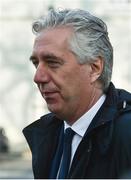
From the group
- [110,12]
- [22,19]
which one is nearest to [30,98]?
[22,19]

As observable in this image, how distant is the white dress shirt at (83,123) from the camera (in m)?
2.26

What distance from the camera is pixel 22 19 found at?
1717 cm

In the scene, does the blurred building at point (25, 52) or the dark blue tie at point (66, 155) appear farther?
the blurred building at point (25, 52)

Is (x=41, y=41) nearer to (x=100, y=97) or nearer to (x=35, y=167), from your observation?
(x=100, y=97)

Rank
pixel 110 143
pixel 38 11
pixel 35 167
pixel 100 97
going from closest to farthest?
pixel 110 143 < pixel 100 97 < pixel 35 167 < pixel 38 11

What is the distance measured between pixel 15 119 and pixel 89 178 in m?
15.1

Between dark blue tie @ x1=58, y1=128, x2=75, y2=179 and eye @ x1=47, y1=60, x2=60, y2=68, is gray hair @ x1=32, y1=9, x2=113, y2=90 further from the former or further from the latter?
dark blue tie @ x1=58, y1=128, x2=75, y2=179

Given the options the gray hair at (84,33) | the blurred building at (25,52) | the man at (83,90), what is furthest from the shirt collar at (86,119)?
the blurred building at (25,52)

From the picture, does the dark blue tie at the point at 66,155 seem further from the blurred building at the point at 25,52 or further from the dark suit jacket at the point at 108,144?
the blurred building at the point at 25,52

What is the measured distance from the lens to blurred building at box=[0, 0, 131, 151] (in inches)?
664

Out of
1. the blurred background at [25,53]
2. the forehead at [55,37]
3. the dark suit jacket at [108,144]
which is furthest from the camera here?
the blurred background at [25,53]

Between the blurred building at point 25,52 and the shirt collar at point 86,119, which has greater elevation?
the blurred building at point 25,52

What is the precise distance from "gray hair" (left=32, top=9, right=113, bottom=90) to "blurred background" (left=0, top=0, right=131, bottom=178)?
47.5ft

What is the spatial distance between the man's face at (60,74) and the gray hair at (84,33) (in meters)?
0.02
